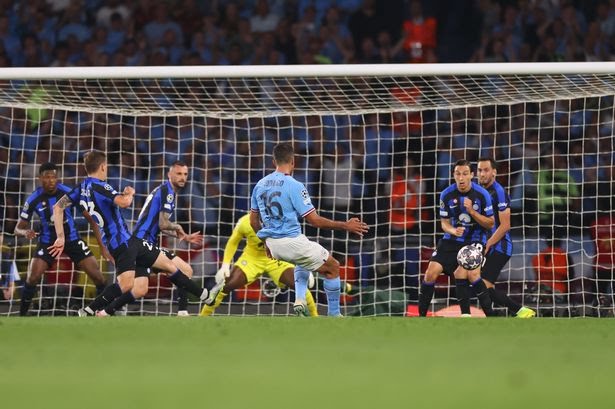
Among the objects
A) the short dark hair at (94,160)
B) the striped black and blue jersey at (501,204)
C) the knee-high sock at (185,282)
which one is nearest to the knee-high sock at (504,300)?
the striped black and blue jersey at (501,204)

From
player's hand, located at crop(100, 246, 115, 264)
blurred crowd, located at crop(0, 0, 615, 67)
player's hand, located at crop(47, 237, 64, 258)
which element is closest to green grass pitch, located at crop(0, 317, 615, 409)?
player's hand, located at crop(47, 237, 64, 258)

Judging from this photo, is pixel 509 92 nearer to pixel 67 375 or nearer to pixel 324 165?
pixel 324 165

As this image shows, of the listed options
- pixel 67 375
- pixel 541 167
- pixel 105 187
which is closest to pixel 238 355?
pixel 67 375

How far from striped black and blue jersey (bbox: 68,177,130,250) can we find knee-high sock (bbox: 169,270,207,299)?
26.7 inches

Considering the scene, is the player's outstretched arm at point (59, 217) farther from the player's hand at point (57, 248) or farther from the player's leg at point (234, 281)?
the player's leg at point (234, 281)

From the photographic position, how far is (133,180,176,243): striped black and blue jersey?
1334cm

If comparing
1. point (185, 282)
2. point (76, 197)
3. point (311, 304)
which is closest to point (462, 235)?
point (311, 304)

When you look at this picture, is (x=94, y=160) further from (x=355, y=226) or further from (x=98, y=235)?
(x=355, y=226)

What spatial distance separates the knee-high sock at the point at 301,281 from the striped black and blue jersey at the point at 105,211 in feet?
5.79

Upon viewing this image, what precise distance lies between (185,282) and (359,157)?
11.8 ft

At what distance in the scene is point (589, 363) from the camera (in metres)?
7.03

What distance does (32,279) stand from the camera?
13.9m

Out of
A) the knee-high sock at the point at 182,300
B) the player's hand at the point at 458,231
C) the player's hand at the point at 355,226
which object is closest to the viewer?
the player's hand at the point at 355,226

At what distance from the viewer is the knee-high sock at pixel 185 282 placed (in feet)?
43.6
